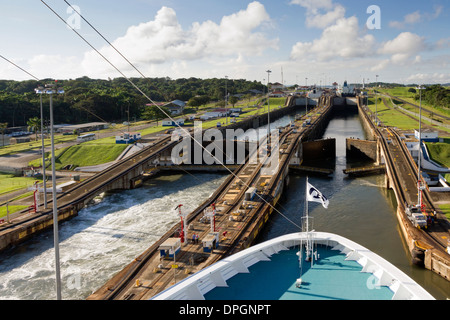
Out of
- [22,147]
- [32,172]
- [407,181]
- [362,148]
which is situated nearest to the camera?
[407,181]

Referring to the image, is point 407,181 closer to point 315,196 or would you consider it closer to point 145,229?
point 315,196

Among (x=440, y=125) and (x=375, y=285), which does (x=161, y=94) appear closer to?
(x=440, y=125)

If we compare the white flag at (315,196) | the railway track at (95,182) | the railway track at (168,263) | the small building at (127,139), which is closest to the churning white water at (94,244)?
the railway track at (95,182)

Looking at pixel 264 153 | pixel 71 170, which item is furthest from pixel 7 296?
pixel 264 153

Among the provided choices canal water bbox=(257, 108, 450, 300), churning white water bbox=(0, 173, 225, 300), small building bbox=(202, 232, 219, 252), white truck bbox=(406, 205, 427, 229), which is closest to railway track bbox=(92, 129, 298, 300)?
small building bbox=(202, 232, 219, 252)

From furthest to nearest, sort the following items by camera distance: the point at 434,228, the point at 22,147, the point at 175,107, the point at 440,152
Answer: the point at 175,107 → the point at 22,147 → the point at 440,152 → the point at 434,228

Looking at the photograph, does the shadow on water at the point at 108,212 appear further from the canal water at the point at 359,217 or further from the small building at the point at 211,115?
the small building at the point at 211,115

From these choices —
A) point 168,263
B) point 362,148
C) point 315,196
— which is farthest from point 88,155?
point 315,196

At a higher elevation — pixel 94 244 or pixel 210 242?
pixel 210 242
